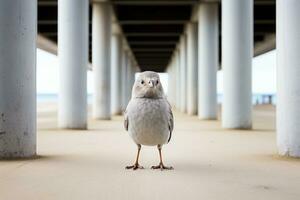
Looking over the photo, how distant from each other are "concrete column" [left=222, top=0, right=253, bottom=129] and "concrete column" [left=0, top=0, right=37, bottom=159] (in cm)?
841

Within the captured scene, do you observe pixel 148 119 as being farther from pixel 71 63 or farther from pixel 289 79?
pixel 71 63

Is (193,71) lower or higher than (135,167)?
higher

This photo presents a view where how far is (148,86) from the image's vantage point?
5812 millimetres

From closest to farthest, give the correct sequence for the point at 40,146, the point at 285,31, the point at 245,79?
1. the point at 285,31
2. the point at 40,146
3. the point at 245,79

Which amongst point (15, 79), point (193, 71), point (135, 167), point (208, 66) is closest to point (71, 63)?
point (15, 79)

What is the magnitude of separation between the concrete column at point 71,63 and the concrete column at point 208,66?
8600mm

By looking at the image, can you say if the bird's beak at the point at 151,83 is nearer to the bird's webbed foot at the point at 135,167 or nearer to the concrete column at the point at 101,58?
the bird's webbed foot at the point at 135,167

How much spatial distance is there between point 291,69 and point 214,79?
47.3 feet

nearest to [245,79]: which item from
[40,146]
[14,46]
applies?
[40,146]

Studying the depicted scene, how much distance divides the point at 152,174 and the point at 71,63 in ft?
29.8

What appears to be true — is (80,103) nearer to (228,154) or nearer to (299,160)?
(228,154)

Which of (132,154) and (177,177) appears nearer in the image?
(177,177)

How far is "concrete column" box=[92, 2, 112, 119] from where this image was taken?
21.2 meters

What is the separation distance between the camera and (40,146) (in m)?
9.53
